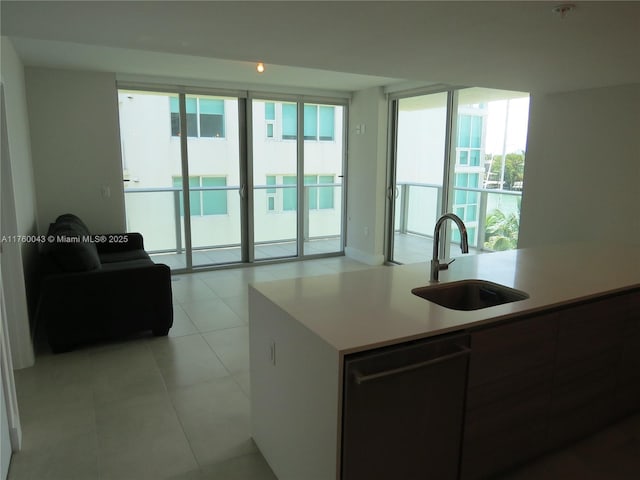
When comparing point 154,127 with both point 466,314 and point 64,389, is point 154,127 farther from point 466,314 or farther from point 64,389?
point 466,314

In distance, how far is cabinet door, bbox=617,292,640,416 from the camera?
2.33 m

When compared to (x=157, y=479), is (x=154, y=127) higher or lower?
higher

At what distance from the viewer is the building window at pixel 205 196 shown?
5.96 m

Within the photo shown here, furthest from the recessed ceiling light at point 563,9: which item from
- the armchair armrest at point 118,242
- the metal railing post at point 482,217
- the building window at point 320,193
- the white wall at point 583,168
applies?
the building window at point 320,193

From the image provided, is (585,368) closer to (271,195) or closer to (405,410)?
(405,410)

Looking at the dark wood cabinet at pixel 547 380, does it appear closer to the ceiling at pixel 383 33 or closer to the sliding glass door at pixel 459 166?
the ceiling at pixel 383 33

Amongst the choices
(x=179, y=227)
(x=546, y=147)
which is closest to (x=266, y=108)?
(x=179, y=227)

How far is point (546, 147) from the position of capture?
4102 mm

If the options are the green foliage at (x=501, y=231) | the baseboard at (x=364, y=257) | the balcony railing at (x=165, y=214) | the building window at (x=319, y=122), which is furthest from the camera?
the building window at (x=319, y=122)

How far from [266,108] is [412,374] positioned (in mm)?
5243

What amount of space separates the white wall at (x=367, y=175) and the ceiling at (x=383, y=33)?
2569mm

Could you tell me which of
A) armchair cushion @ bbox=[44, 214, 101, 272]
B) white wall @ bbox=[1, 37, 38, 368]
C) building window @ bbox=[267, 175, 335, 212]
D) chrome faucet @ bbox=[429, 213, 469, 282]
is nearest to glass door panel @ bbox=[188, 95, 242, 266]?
building window @ bbox=[267, 175, 335, 212]

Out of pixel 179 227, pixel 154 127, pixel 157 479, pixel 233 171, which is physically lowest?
Result: pixel 157 479

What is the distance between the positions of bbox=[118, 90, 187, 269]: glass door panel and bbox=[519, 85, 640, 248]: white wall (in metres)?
4.21
